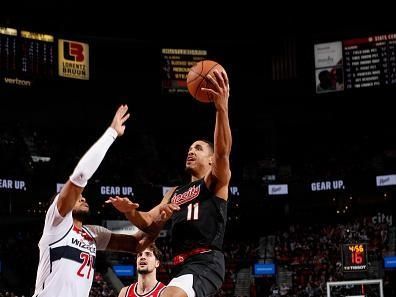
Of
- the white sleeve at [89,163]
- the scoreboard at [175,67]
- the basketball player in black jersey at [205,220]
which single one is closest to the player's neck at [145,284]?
the basketball player in black jersey at [205,220]

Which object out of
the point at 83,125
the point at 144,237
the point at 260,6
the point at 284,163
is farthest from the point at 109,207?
the point at 144,237

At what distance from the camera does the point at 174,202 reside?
6.83 m

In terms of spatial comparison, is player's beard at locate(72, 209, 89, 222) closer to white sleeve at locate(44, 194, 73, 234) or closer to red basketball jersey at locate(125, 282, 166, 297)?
white sleeve at locate(44, 194, 73, 234)

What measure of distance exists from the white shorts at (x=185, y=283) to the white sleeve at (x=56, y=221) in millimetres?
1003

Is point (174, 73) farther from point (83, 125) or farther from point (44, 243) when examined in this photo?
point (44, 243)

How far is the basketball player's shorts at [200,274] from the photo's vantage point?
618 cm

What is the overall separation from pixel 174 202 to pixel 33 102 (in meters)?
22.7

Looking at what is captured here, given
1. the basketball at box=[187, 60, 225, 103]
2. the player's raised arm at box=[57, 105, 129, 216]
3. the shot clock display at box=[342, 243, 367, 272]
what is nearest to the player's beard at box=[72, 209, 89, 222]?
the player's raised arm at box=[57, 105, 129, 216]

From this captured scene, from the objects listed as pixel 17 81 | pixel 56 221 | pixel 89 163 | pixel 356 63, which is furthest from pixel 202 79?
pixel 356 63

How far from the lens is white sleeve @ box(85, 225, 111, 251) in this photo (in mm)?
6711

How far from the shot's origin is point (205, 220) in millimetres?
6477

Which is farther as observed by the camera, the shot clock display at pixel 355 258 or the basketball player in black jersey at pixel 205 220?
the shot clock display at pixel 355 258

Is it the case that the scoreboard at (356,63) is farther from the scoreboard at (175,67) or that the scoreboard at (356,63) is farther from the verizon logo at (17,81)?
the verizon logo at (17,81)

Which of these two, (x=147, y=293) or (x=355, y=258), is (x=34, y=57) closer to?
(x=355, y=258)
